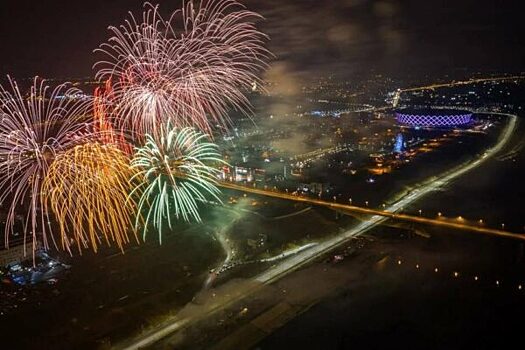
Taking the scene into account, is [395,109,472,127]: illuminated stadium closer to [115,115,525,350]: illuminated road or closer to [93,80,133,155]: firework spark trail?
[115,115,525,350]: illuminated road

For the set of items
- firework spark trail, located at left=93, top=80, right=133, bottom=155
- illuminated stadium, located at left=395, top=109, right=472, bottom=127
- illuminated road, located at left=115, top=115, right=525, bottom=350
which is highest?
firework spark trail, located at left=93, top=80, right=133, bottom=155

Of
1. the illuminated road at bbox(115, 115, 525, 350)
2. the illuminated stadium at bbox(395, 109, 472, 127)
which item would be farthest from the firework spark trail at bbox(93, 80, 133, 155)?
the illuminated stadium at bbox(395, 109, 472, 127)

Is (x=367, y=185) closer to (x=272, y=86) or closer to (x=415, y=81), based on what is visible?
(x=272, y=86)

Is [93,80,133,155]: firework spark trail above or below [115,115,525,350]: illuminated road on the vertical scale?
above

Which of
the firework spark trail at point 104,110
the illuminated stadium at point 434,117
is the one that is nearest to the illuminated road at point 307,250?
the firework spark trail at point 104,110

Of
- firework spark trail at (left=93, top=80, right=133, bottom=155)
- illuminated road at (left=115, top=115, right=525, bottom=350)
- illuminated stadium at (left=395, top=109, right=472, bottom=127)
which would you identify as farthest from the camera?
illuminated stadium at (left=395, top=109, right=472, bottom=127)

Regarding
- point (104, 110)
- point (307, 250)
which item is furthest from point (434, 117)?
point (104, 110)

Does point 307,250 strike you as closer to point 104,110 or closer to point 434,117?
point 104,110
